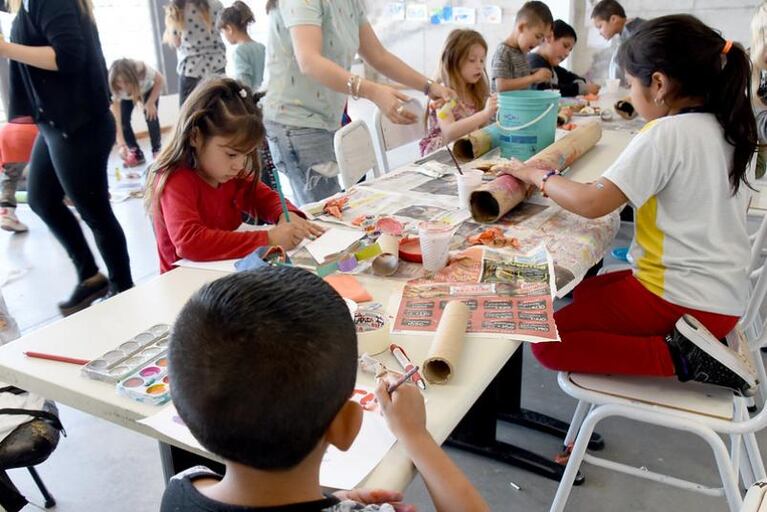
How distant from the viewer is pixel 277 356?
0.60 m

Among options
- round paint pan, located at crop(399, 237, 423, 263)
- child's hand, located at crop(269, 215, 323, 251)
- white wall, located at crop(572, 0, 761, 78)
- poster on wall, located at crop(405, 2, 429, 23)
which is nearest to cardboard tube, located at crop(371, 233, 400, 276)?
round paint pan, located at crop(399, 237, 423, 263)

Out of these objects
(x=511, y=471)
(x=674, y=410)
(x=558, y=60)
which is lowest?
(x=511, y=471)

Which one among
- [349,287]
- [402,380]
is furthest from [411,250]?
[402,380]

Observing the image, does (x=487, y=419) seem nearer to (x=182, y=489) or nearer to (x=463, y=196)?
(x=463, y=196)

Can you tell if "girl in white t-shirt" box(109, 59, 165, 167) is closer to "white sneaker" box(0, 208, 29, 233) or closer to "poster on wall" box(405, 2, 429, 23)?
"white sneaker" box(0, 208, 29, 233)

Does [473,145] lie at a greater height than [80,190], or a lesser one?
greater

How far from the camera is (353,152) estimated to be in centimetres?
233

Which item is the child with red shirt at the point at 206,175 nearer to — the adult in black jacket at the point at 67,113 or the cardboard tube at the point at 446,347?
the cardboard tube at the point at 446,347

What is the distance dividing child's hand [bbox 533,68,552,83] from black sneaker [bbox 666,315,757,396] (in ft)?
7.94

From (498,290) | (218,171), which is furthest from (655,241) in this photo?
(218,171)

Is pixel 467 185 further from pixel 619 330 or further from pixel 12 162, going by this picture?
pixel 12 162

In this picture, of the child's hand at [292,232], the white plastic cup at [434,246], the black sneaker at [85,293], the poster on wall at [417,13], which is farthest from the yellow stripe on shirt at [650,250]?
the poster on wall at [417,13]

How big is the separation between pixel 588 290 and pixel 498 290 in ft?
1.27

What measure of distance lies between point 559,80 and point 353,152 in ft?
7.17
